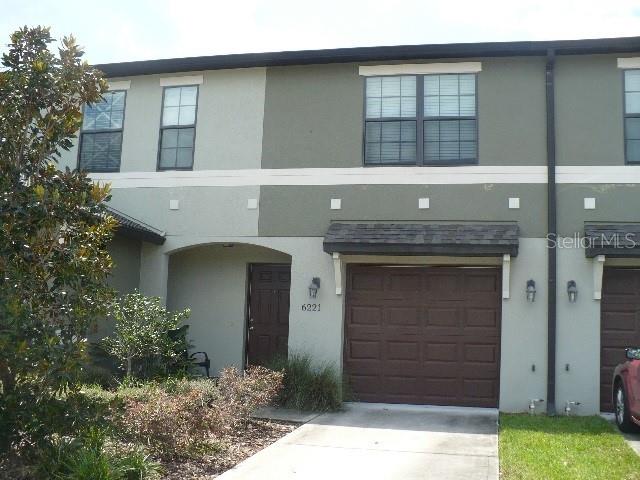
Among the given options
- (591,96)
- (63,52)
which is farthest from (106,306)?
(591,96)

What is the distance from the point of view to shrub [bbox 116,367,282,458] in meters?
7.36

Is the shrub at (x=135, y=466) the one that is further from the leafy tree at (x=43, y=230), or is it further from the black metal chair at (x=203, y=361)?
the black metal chair at (x=203, y=361)

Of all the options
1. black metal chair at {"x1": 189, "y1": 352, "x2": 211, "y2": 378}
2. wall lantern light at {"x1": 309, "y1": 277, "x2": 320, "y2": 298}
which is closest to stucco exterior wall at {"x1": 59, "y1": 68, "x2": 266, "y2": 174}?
wall lantern light at {"x1": 309, "y1": 277, "x2": 320, "y2": 298}

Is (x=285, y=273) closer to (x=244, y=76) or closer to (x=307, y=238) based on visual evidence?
(x=307, y=238)

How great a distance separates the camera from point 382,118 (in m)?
12.0

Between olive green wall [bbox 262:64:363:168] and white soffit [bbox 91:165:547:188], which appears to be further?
olive green wall [bbox 262:64:363:168]

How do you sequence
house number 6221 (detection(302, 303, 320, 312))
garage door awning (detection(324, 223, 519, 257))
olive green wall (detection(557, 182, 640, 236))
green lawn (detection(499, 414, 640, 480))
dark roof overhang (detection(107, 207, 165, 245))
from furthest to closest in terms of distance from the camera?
house number 6221 (detection(302, 303, 320, 312)) < dark roof overhang (detection(107, 207, 165, 245)) < olive green wall (detection(557, 182, 640, 236)) < garage door awning (detection(324, 223, 519, 257)) < green lawn (detection(499, 414, 640, 480))

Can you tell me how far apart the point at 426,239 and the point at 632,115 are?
154 inches

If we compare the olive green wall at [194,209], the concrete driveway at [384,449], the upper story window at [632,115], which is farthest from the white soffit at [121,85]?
the upper story window at [632,115]

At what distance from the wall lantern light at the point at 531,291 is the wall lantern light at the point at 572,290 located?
52cm

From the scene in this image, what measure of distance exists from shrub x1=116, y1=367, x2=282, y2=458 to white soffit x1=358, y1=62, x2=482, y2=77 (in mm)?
5851

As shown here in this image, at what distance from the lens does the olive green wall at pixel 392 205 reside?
37.1ft

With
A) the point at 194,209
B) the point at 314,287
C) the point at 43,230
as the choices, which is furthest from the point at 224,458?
the point at 194,209

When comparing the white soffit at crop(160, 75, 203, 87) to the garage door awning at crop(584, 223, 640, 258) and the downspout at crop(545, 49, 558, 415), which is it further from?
the garage door awning at crop(584, 223, 640, 258)
